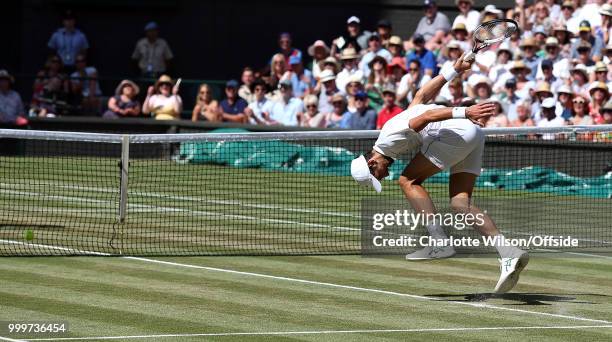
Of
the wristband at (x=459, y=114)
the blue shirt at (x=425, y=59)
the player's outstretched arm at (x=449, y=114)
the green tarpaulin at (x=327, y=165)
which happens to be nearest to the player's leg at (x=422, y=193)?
the player's outstretched arm at (x=449, y=114)

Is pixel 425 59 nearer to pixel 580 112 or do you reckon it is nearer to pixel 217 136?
pixel 580 112

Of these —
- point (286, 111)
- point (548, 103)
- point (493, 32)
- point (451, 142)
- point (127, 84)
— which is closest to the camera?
point (451, 142)

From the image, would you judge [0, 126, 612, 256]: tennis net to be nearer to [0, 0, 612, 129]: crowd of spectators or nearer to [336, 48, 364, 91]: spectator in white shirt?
[0, 0, 612, 129]: crowd of spectators

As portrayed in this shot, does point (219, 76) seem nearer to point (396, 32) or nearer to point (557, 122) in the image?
point (396, 32)

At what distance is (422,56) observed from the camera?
922 inches

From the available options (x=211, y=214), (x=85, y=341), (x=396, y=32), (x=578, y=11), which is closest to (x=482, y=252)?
(x=211, y=214)

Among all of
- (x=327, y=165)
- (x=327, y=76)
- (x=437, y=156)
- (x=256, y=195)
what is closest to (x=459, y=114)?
(x=437, y=156)

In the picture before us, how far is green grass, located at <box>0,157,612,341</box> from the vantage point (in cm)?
952

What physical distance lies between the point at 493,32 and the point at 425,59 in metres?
11.5

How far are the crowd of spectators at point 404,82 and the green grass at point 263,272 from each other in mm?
2594

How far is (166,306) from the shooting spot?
10.1 m

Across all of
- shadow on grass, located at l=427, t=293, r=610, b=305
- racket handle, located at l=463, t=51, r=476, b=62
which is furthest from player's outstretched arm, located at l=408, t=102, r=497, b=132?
shadow on grass, located at l=427, t=293, r=610, b=305

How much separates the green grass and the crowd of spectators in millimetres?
2594

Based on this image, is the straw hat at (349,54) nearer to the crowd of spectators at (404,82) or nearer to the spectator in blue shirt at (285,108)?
the crowd of spectators at (404,82)
